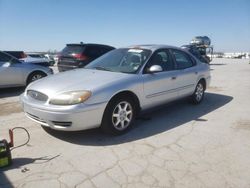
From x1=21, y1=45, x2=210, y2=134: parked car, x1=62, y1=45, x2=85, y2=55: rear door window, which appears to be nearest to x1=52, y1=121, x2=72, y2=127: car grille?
x1=21, y1=45, x2=210, y2=134: parked car

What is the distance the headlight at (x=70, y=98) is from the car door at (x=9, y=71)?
5030mm

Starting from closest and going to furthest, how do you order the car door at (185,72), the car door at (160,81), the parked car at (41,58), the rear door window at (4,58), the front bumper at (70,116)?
1. the front bumper at (70,116)
2. the car door at (160,81)
3. the car door at (185,72)
4. the rear door window at (4,58)
5. the parked car at (41,58)

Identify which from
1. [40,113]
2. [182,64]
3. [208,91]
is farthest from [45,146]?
[208,91]

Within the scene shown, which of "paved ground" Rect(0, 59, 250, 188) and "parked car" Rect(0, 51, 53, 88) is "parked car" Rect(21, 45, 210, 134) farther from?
"parked car" Rect(0, 51, 53, 88)

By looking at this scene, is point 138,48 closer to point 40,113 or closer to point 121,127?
point 121,127

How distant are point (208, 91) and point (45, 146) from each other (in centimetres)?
623

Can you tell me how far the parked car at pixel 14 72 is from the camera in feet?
25.5

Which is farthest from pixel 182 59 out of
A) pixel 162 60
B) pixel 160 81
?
pixel 160 81

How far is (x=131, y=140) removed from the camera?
3.97 metres

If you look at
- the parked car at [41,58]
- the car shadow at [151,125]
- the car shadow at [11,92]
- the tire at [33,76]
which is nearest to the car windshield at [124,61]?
the car shadow at [151,125]

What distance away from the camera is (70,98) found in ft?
11.7

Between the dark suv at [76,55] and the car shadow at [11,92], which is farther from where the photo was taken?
the dark suv at [76,55]

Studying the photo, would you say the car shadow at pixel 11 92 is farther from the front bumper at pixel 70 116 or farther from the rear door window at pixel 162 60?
the rear door window at pixel 162 60

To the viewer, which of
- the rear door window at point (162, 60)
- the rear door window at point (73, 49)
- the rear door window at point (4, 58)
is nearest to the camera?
the rear door window at point (162, 60)
